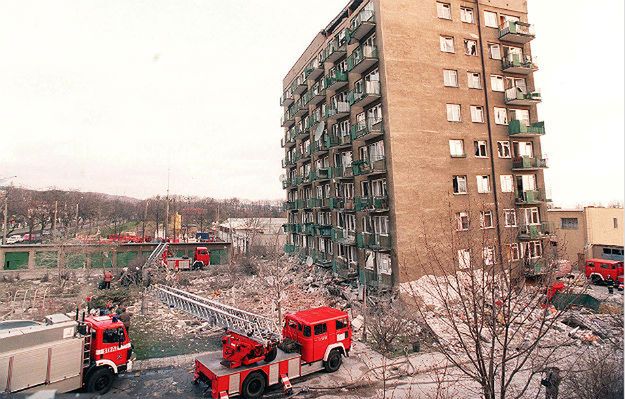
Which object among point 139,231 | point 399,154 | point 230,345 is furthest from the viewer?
point 139,231

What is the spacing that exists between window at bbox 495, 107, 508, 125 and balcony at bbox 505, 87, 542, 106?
730mm

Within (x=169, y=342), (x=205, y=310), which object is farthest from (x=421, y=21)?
(x=169, y=342)

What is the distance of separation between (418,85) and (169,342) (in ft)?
69.8

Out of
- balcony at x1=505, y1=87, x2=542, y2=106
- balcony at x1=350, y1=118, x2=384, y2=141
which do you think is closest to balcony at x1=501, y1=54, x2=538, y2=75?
balcony at x1=505, y1=87, x2=542, y2=106

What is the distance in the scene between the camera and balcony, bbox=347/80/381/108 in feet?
76.6

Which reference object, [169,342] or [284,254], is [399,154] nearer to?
[169,342]

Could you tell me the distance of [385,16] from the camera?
23.1 m

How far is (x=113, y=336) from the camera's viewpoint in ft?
42.8

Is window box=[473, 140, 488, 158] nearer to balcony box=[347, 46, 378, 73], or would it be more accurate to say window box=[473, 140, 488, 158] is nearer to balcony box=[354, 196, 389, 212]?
balcony box=[354, 196, 389, 212]

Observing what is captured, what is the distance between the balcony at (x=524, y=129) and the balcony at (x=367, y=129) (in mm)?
10166

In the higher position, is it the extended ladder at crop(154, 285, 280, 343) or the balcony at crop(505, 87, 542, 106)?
the balcony at crop(505, 87, 542, 106)

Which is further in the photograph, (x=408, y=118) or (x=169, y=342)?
(x=408, y=118)

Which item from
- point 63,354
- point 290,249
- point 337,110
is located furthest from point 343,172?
point 63,354

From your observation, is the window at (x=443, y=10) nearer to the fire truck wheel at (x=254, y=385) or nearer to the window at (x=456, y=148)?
the window at (x=456, y=148)
